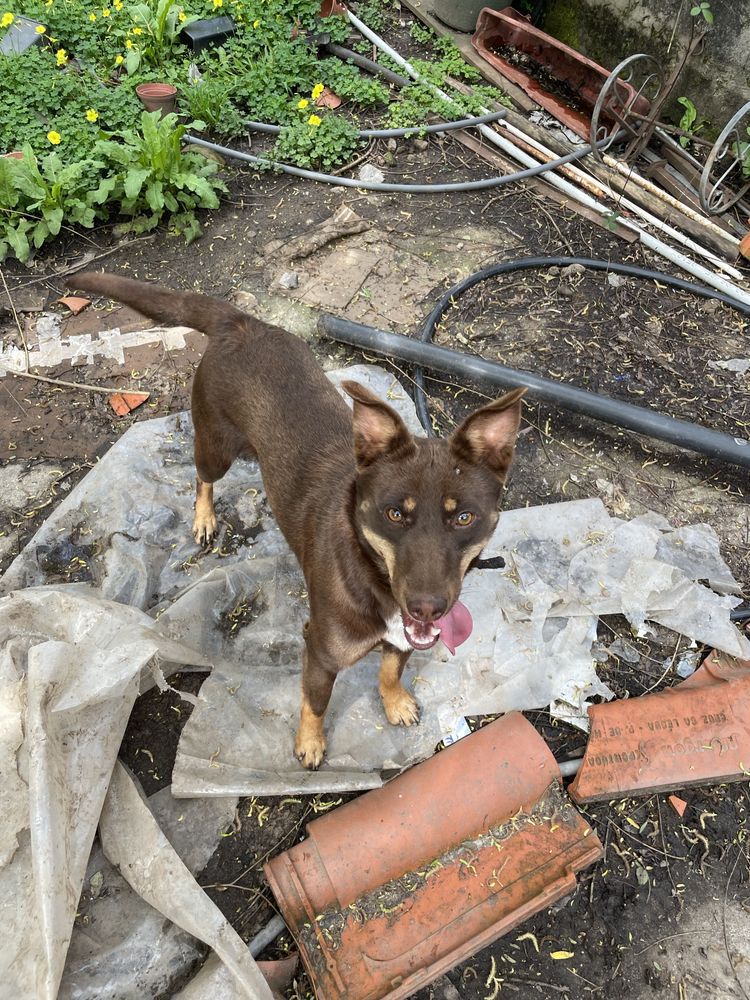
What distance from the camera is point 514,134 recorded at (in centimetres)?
634

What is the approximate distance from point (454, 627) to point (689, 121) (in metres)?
Answer: 6.01

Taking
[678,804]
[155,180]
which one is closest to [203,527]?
[678,804]

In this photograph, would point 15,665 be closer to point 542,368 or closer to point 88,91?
point 542,368

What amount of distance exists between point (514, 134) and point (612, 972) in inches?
264

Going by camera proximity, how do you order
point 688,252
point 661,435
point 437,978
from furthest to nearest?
1. point 688,252
2. point 661,435
3. point 437,978

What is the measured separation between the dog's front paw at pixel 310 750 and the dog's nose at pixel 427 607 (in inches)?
49.5

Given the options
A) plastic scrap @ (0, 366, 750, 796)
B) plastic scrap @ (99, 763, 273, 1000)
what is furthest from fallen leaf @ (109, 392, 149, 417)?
plastic scrap @ (99, 763, 273, 1000)

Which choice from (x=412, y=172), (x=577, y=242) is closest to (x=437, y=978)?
(x=577, y=242)

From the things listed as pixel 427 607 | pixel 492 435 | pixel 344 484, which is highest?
pixel 492 435

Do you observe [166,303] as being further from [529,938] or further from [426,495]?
[529,938]

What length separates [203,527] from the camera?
148 inches

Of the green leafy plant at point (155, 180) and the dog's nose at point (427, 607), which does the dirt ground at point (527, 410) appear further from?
the dog's nose at point (427, 607)

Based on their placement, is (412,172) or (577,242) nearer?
(577,242)

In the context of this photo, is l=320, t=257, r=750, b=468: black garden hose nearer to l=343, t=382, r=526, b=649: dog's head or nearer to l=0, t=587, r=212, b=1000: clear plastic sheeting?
l=343, t=382, r=526, b=649: dog's head
